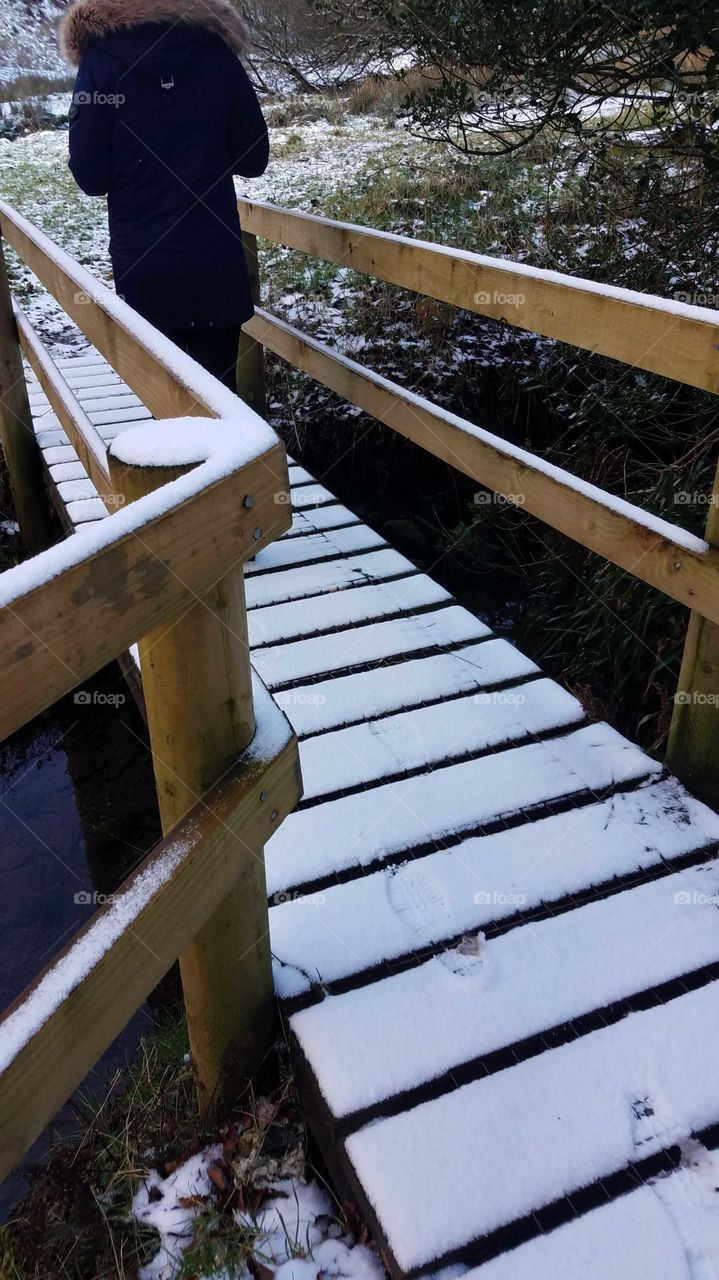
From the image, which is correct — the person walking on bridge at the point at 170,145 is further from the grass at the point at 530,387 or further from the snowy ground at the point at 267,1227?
the snowy ground at the point at 267,1227

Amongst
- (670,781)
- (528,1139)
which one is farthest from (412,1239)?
(670,781)

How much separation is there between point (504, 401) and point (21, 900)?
424cm

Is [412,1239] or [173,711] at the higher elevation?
[173,711]

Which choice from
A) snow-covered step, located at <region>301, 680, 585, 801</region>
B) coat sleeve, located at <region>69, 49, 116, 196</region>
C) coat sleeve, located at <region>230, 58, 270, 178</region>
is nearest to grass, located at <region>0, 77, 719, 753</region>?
snow-covered step, located at <region>301, 680, 585, 801</region>

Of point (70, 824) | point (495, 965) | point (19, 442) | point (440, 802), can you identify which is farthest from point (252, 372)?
point (495, 965)

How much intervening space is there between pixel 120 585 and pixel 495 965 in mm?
1302

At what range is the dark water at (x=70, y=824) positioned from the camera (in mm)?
3271

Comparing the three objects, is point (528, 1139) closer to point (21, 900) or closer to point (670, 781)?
point (670, 781)

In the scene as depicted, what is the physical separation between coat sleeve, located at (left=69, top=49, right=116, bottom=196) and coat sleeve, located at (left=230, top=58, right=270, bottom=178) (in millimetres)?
432

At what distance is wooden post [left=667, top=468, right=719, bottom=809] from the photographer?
85.4 inches

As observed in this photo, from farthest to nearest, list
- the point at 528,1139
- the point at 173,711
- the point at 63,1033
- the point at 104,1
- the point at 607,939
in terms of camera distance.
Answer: the point at 104,1 < the point at 607,939 < the point at 528,1139 < the point at 173,711 < the point at 63,1033

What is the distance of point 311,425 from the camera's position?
6.12 m

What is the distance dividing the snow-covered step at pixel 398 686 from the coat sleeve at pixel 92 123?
176 centimetres

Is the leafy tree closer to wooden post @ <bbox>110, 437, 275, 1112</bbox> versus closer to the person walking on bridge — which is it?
the person walking on bridge
